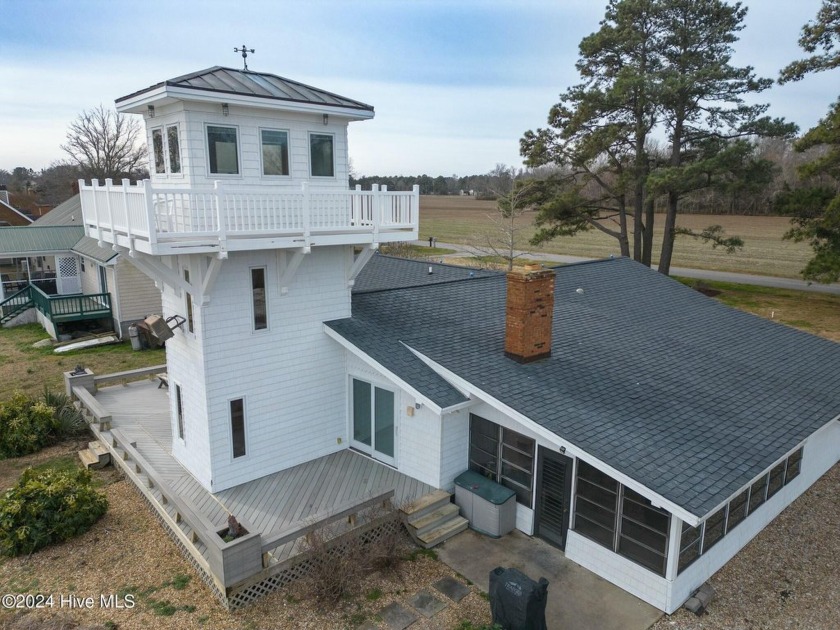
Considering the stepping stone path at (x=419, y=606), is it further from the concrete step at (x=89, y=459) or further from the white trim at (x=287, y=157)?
the concrete step at (x=89, y=459)

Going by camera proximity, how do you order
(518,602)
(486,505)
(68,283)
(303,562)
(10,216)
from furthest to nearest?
(10,216) < (68,283) < (486,505) < (303,562) < (518,602)

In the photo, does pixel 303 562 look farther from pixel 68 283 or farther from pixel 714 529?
pixel 68 283

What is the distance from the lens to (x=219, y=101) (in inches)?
344

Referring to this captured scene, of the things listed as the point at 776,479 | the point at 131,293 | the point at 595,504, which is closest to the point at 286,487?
the point at 595,504

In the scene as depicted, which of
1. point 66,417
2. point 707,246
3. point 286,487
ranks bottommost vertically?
point 286,487

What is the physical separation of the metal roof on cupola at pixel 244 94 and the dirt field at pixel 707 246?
2559 cm

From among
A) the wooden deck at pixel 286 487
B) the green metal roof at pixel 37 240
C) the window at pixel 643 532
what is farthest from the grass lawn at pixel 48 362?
the window at pixel 643 532

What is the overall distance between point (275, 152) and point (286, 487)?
6073 millimetres

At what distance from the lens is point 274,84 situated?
Answer: 998 cm

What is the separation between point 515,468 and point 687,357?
5.38 m

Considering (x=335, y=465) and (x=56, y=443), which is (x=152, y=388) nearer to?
(x=56, y=443)

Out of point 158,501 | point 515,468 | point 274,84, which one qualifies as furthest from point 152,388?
point 515,468

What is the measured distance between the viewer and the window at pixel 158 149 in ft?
31.7

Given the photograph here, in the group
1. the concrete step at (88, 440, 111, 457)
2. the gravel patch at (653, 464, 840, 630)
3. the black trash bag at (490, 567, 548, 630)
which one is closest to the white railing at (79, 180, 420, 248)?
the concrete step at (88, 440, 111, 457)
